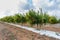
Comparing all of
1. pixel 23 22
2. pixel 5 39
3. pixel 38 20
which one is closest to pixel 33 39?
pixel 5 39

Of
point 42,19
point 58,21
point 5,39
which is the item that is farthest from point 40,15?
point 58,21

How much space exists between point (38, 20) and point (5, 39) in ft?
69.3

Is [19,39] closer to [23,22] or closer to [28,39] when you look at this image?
[28,39]

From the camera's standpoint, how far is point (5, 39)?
16.6m

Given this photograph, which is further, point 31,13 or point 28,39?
point 31,13

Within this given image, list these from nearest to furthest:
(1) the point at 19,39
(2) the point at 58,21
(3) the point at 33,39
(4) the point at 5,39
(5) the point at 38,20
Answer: (3) the point at 33,39 → (1) the point at 19,39 → (4) the point at 5,39 → (5) the point at 38,20 → (2) the point at 58,21

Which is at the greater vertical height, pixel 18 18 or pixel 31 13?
pixel 31 13

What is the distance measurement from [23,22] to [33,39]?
51.7m

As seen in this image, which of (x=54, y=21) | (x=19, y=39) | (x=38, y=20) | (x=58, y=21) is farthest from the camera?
(x=58, y=21)

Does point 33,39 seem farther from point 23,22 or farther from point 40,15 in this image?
point 23,22

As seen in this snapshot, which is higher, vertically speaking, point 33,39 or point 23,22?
point 33,39

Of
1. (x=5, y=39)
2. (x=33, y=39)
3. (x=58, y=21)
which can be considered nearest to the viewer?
(x=33, y=39)

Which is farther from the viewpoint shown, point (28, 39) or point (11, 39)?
point (11, 39)

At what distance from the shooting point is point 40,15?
3778cm
